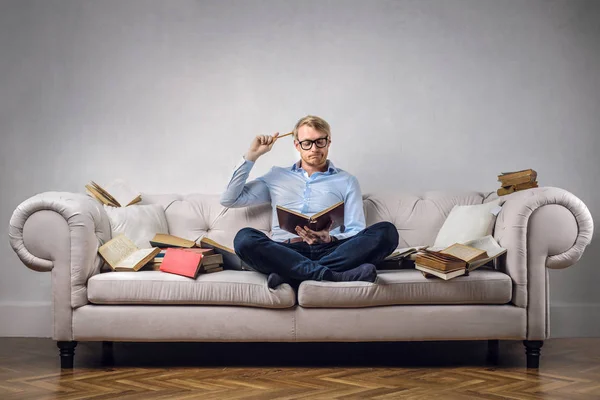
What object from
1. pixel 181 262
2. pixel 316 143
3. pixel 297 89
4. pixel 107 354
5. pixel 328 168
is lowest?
pixel 107 354

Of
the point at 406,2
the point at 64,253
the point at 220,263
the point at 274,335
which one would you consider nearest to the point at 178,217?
the point at 220,263

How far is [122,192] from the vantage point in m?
3.59

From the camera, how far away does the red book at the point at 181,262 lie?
280 cm

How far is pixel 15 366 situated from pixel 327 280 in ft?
4.70

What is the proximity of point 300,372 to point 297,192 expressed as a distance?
1.00m

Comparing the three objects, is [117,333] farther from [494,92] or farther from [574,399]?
[494,92]

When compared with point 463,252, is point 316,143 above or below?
above

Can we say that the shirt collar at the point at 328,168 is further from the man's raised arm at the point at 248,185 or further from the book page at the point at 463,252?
the book page at the point at 463,252

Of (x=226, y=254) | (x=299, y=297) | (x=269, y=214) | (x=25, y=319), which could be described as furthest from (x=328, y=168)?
(x=25, y=319)

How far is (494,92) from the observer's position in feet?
13.0

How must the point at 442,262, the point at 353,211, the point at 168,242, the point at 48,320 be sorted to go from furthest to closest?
the point at 48,320
the point at 353,211
the point at 168,242
the point at 442,262

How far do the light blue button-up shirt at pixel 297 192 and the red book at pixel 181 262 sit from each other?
1.78ft

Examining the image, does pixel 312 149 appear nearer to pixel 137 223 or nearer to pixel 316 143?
pixel 316 143

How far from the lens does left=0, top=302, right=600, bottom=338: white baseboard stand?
3836mm
